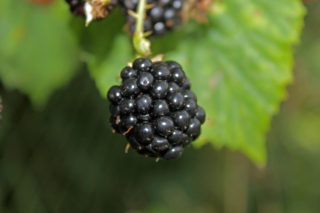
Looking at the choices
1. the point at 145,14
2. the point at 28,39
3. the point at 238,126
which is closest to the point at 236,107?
the point at 238,126

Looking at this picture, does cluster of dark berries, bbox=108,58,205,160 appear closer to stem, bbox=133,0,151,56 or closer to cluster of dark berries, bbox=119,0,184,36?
stem, bbox=133,0,151,56

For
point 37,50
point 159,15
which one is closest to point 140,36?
point 159,15

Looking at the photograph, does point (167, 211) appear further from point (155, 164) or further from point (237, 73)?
point (237, 73)

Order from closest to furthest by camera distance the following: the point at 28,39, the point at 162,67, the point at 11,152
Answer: the point at 162,67 → the point at 28,39 → the point at 11,152

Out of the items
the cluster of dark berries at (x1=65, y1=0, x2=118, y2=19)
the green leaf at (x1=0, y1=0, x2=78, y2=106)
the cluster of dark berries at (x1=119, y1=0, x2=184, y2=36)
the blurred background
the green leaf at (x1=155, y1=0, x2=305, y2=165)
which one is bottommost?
the blurred background

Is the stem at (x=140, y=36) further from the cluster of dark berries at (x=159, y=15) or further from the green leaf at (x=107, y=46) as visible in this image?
the green leaf at (x=107, y=46)

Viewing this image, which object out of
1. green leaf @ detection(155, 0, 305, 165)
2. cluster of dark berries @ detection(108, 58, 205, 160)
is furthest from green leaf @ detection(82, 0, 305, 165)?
cluster of dark berries @ detection(108, 58, 205, 160)
